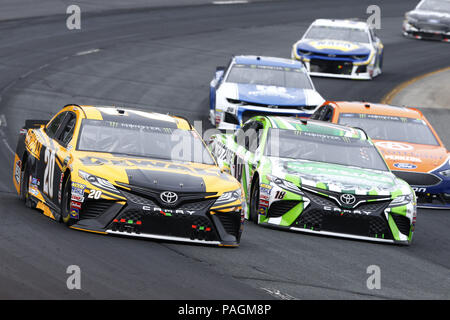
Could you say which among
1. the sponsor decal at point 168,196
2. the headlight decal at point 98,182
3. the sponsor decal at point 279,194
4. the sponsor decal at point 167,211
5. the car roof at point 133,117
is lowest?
the sponsor decal at point 279,194

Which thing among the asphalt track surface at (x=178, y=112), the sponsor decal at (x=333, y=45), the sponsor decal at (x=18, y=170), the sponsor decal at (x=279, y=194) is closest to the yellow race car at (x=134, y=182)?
the asphalt track surface at (x=178, y=112)

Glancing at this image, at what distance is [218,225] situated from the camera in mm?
10422

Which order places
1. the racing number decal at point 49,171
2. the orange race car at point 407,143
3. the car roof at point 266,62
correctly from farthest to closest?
the car roof at point 266,62, the orange race car at point 407,143, the racing number decal at point 49,171

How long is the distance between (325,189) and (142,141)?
7.22 ft

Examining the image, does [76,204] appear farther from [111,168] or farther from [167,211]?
[167,211]

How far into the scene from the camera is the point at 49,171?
11.2m

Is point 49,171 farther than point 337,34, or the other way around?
point 337,34

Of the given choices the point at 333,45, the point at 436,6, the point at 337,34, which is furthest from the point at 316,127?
the point at 436,6

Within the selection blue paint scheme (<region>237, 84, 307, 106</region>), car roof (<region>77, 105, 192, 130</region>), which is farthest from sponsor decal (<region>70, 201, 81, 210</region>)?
blue paint scheme (<region>237, 84, 307, 106</region>)

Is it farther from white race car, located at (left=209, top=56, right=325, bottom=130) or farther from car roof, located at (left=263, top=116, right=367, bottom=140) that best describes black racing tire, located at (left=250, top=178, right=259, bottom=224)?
white race car, located at (left=209, top=56, right=325, bottom=130)

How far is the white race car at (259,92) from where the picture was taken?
19.8 metres

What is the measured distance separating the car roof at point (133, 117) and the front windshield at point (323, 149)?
5.07ft

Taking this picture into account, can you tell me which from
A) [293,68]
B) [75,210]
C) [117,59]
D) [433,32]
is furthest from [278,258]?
[433,32]

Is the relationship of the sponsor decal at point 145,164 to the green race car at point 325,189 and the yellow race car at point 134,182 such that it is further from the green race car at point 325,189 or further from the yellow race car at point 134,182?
the green race car at point 325,189
